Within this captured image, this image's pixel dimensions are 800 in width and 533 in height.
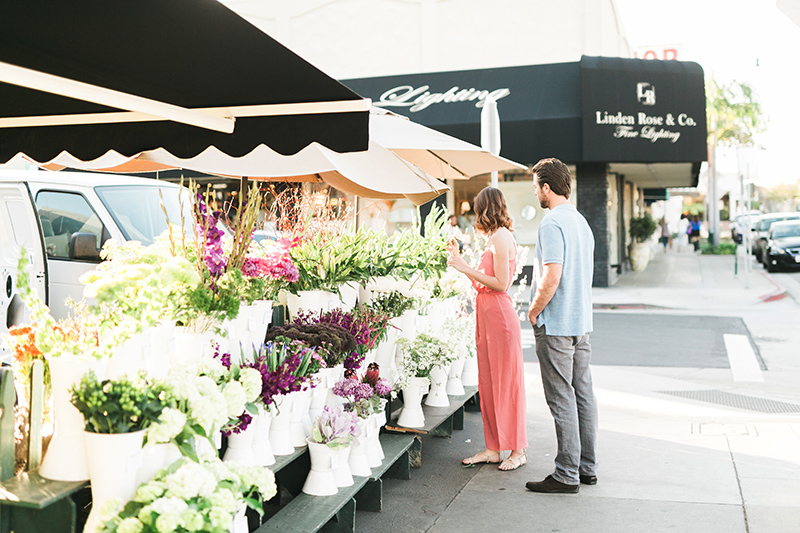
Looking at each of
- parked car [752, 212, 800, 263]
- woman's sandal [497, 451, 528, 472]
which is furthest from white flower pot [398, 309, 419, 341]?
parked car [752, 212, 800, 263]

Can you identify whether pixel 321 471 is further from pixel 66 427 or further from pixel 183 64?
pixel 183 64

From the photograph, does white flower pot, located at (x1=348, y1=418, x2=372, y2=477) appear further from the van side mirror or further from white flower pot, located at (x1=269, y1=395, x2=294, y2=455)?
the van side mirror

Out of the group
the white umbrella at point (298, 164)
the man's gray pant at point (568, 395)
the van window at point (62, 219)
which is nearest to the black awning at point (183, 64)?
the white umbrella at point (298, 164)

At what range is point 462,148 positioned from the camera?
5848 mm

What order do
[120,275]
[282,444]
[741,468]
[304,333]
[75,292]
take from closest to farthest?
[120,275]
[282,444]
[304,333]
[741,468]
[75,292]

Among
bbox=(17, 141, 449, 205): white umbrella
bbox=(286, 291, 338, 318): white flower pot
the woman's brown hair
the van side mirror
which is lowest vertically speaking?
bbox=(286, 291, 338, 318): white flower pot

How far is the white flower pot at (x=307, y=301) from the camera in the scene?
14.9 ft

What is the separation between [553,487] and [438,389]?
127 centimetres

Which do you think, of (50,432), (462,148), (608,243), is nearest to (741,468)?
(462,148)

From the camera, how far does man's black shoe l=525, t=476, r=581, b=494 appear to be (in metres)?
4.83

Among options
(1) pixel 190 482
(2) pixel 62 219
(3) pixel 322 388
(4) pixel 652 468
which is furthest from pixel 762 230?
(1) pixel 190 482

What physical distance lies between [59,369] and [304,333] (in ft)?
5.18

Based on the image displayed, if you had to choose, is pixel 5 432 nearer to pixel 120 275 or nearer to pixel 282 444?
pixel 120 275

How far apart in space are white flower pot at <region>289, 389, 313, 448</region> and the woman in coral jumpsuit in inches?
65.8
